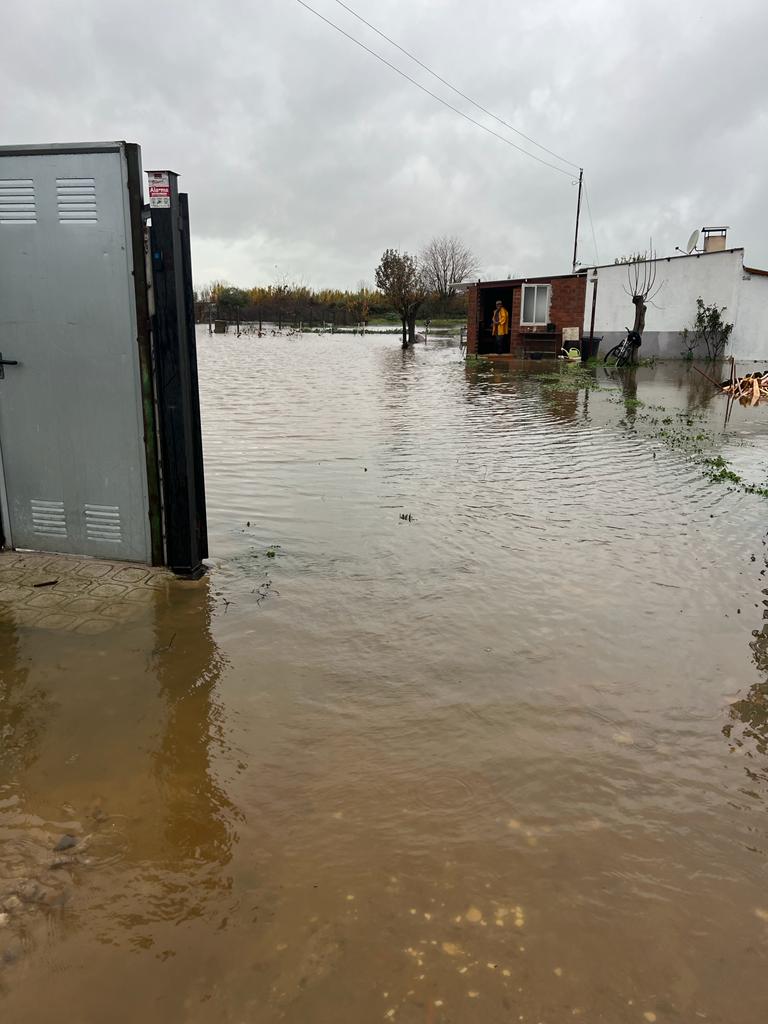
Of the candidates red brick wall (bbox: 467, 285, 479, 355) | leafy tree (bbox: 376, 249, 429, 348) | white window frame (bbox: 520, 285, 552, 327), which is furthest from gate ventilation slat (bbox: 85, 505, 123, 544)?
leafy tree (bbox: 376, 249, 429, 348)

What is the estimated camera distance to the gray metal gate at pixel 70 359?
171 inches

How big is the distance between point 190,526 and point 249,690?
1649 mm

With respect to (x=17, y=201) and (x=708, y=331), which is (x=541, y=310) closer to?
(x=708, y=331)

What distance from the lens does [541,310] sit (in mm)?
29281

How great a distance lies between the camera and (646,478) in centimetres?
845

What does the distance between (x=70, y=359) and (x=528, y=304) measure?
27236 millimetres

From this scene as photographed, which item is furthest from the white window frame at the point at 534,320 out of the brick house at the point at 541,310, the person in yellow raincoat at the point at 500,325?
the person in yellow raincoat at the point at 500,325

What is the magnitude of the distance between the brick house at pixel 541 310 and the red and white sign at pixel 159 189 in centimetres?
2623

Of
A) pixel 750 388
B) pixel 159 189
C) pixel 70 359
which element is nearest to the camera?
pixel 159 189

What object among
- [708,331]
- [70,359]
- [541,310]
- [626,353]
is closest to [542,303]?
[541,310]

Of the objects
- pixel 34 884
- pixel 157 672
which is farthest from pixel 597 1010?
pixel 157 672

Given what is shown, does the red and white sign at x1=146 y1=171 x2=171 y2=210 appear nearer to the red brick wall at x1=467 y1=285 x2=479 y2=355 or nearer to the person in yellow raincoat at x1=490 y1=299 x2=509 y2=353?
the person in yellow raincoat at x1=490 y1=299 x2=509 y2=353

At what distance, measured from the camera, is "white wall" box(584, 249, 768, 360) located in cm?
2722

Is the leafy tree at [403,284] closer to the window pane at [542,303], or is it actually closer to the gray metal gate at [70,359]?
the window pane at [542,303]
